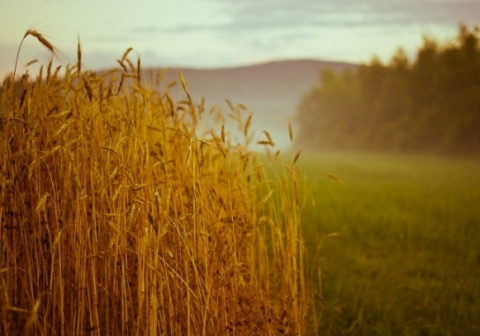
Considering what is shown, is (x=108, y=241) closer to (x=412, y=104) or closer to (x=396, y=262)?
(x=396, y=262)

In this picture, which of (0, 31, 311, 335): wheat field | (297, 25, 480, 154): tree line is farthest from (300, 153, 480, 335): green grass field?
(297, 25, 480, 154): tree line

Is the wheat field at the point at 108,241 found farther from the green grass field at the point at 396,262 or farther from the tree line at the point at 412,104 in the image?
the tree line at the point at 412,104

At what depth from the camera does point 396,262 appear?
655cm

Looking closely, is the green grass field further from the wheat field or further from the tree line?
the tree line

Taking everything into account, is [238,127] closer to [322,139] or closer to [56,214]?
[56,214]

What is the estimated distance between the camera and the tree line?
3012cm

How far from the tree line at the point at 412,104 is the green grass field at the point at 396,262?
64.3 feet

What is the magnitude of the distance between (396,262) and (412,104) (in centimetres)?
3008

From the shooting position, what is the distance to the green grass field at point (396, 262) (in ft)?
Result: 15.4

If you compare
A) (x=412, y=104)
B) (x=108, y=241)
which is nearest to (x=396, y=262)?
(x=108, y=241)

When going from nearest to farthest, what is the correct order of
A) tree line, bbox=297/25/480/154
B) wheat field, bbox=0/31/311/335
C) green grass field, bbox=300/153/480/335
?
wheat field, bbox=0/31/311/335 → green grass field, bbox=300/153/480/335 → tree line, bbox=297/25/480/154

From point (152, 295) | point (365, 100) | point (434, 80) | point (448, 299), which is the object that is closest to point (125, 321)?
point (152, 295)

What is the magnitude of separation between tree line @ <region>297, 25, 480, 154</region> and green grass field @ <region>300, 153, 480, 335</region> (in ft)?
64.3

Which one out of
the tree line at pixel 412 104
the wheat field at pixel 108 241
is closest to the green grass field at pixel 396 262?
the wheat field at pixel 108 241
